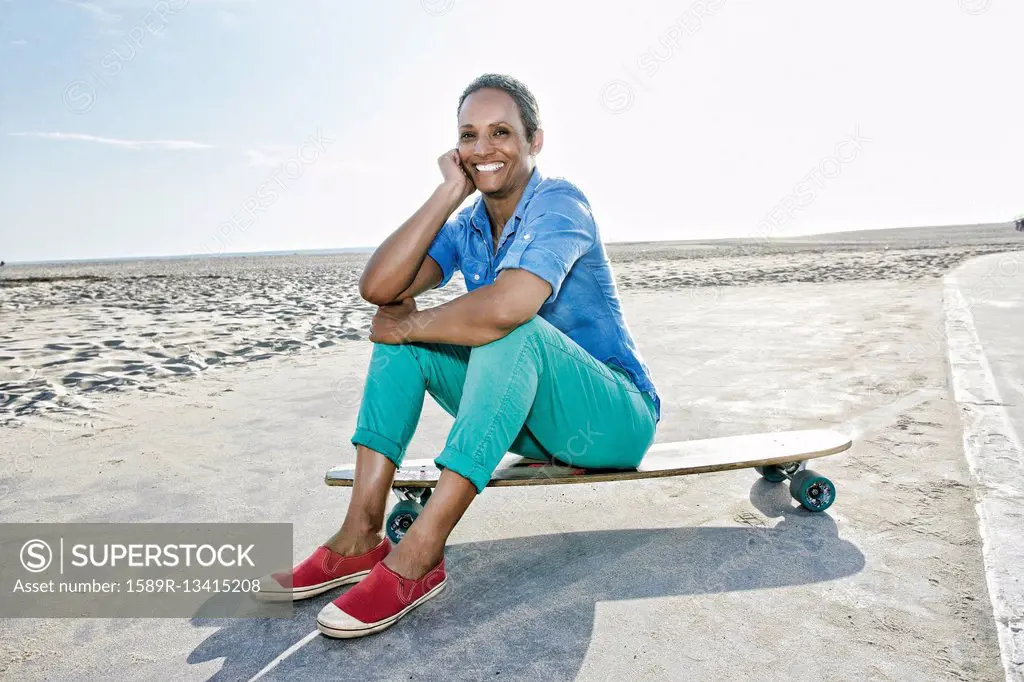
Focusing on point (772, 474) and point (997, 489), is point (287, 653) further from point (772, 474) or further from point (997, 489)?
point (997, 489)

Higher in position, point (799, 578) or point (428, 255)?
point (428, 255)

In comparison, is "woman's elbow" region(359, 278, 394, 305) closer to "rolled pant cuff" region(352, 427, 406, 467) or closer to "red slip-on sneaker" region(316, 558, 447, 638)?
"rolled pant cuff" region(352, 427, 406, 467)

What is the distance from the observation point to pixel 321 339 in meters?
7.75

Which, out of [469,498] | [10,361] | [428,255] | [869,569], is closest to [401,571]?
[469,498]

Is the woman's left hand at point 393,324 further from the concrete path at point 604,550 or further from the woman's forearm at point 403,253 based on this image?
the concrete path at point 604,550

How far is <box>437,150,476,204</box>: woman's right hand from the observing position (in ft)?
8.17

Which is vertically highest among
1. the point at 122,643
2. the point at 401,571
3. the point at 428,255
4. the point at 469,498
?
the point at 428,255

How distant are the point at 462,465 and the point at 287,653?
26.9 inches

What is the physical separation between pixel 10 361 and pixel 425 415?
13.7 ft

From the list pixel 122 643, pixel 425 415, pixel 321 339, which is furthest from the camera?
pixel 321 339

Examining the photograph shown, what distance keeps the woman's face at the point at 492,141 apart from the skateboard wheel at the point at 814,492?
5.13 feet

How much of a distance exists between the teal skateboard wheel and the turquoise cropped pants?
0.38 meters

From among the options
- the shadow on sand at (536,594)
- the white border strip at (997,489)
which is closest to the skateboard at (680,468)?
the shadow on sand at (536,594)

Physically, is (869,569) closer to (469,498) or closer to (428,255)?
(469,498)
